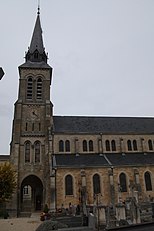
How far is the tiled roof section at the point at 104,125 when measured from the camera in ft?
113

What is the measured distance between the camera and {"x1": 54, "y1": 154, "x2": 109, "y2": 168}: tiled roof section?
28362mm

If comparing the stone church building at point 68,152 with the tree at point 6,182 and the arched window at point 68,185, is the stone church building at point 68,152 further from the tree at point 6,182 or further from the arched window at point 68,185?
the tree at point 6,182

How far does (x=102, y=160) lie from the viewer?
99.1 feet

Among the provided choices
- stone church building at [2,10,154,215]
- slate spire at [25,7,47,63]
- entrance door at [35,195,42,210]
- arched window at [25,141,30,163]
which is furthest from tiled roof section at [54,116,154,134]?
slate spire at [25,7,47,63]

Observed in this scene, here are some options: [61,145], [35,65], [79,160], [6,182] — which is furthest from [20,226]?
[35,65]

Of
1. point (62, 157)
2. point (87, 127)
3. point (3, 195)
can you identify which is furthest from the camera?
point (87, 127)

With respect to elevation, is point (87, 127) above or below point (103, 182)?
above

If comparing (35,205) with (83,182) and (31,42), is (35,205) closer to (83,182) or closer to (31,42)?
(83,182)

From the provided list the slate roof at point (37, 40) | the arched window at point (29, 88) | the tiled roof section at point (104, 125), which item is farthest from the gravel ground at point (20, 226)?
the slate roof at point (37, 40)

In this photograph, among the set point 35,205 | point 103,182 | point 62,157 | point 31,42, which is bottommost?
point 35,205

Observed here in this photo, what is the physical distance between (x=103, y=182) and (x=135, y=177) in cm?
427

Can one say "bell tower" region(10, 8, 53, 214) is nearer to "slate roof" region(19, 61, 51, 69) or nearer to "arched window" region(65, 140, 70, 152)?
"slate roof" region(19, 61, 51, 69)

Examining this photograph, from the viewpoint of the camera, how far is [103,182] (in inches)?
1096

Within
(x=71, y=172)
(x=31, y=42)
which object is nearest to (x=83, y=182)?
(x=71, y=172)
